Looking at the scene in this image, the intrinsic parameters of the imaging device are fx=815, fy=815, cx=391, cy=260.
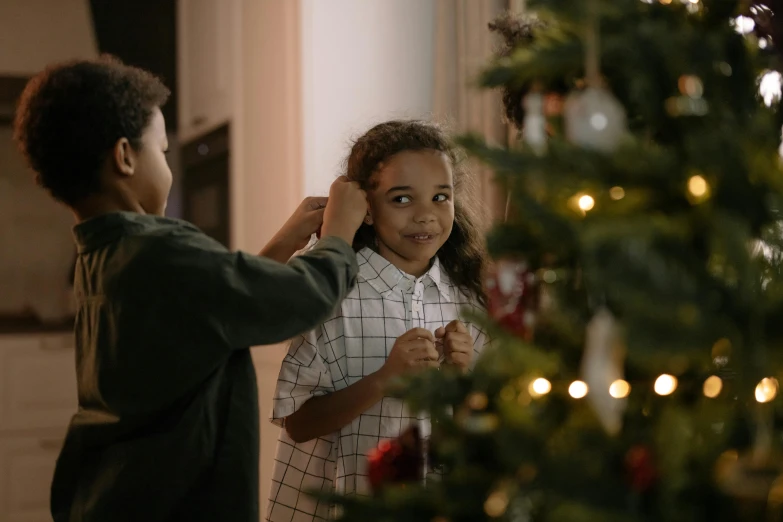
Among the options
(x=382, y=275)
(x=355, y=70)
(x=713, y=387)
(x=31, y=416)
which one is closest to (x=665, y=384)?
(x=713, y=387)

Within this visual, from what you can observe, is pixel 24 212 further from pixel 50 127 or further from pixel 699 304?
pixel 699 304

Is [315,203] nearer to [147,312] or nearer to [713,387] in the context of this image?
[147,312]

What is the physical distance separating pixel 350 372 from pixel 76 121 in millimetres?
583

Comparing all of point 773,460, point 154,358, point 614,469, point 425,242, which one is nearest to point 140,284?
point 154,358

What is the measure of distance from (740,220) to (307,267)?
60 cm

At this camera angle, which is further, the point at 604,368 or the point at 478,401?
the point at 478,401

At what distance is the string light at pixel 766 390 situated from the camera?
0.69 m

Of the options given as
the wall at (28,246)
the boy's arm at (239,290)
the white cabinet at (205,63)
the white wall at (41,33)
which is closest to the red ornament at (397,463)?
the boy's arm at (239,290)

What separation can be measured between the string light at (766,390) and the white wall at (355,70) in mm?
1813

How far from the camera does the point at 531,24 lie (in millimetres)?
1405

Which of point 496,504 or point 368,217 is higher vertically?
point 368,217

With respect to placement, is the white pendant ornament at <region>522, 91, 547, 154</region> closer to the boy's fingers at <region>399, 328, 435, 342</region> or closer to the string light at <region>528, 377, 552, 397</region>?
the string light at <region>528, 377, 552, 397</region>

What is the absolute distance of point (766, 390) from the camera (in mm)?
706

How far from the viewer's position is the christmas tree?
0.60 meters
